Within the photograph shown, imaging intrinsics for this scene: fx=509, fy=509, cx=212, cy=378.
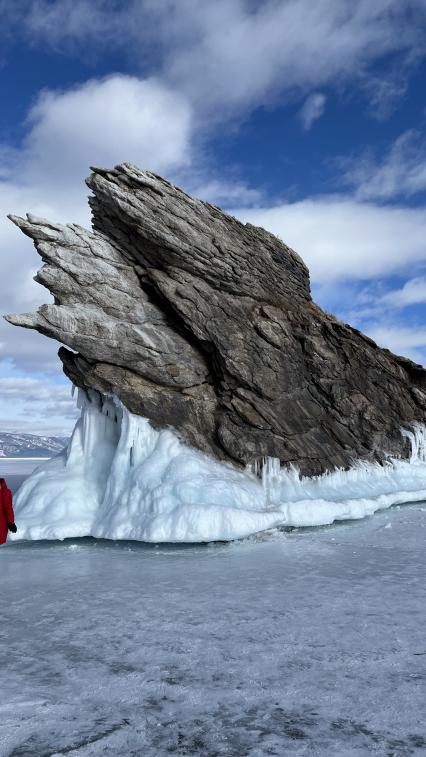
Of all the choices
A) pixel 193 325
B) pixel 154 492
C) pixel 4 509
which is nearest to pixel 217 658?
pixel 4 509

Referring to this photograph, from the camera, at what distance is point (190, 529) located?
580 inches

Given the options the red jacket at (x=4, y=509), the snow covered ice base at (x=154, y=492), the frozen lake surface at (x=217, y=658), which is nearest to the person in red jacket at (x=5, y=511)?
the red jacket at (x=4, y=509)

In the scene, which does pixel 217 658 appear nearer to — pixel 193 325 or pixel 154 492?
pixel 154 492

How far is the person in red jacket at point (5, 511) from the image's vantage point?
13250 mm

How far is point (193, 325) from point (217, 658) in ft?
45.7

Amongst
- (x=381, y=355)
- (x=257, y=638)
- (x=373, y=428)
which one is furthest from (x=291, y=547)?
(x=381, y=355)

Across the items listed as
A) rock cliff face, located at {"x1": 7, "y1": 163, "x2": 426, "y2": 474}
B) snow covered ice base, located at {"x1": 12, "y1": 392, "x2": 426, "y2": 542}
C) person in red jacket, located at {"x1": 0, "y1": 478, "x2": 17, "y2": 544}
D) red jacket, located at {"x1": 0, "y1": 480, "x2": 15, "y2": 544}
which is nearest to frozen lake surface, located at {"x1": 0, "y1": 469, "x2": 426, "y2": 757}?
person in red jacket, located at {"x1": 0, "y1": 478, "x2": 17, "y2": 544}

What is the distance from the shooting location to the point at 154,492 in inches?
637

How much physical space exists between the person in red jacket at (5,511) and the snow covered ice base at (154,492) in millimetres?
2049

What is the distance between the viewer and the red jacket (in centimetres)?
1325

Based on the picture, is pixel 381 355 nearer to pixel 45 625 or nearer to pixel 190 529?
pixel 190 529

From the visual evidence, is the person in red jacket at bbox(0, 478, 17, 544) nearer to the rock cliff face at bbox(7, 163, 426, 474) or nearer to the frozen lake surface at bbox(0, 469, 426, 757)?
the frozen lake surface at bbox(0, 469, 426, 757)

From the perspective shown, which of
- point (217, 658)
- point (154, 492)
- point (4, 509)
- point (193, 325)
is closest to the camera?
point (217, 658)

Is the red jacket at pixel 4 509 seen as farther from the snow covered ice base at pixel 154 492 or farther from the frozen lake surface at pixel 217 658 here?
the snow covered ice base at pixel 154 492
